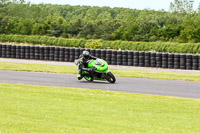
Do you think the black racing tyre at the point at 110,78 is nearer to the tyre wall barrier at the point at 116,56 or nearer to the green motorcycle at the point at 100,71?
the green motorcycle at the point at 100,71

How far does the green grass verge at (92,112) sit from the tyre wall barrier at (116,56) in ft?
39.3

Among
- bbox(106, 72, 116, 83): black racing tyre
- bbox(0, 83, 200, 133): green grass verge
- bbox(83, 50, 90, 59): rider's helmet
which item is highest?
bbox(83, 50, 90, 59): rider's helmet

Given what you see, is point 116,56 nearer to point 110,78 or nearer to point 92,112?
point 110,78

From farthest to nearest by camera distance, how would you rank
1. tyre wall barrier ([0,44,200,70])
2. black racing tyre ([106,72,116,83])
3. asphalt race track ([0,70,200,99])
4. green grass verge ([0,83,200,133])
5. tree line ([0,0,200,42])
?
tree line ([0,0,200,42]) → tyre wall barrier ([0,44,200,70]) → black racing tyre ([106,72,116,83]) → asphalt race track ([0,70,200,99]) → green grass verge ([0,83,200,133])

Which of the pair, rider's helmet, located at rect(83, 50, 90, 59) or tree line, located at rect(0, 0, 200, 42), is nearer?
rider's helmet, located at rect(83, 50, 90, 59)

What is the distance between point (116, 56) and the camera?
27500mm

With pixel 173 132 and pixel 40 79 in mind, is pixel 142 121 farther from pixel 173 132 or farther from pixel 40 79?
pixel 40 79

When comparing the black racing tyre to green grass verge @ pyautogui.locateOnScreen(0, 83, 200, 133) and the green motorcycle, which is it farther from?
green grass verge @ pyautogui.locateOnScreen(0, 83, 200, 133)

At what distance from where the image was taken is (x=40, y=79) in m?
18.0

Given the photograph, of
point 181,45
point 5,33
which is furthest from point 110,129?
point 5,33

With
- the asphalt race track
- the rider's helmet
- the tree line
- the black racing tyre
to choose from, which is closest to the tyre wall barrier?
the asphalt race track

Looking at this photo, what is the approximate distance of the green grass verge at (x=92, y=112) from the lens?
8.16m

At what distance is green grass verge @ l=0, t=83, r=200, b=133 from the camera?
8156 millimetres

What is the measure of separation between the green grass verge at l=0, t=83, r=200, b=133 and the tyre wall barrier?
1199 cm
